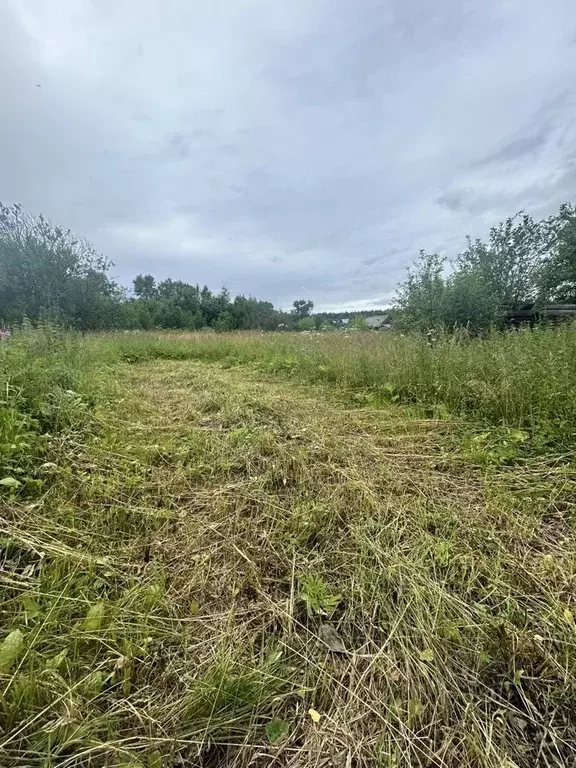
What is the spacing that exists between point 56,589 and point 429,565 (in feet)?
4.66

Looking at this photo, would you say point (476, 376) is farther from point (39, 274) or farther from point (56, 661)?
point (39, 274)

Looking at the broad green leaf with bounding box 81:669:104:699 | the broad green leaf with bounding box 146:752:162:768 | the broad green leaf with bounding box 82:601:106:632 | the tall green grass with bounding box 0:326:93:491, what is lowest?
the broad green leaf with bounding box 146:752:162:768

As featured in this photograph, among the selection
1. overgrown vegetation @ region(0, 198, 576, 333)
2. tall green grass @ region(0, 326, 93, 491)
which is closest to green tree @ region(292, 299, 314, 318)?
overgrown vegetation @ region(0, 198, 576, 333)

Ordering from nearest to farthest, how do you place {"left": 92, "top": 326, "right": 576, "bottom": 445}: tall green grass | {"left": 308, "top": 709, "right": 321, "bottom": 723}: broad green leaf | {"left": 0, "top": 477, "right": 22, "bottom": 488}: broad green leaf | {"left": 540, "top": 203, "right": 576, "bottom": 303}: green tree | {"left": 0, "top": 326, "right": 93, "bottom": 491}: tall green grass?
{"left": 308, "top": 709, "right": 321, "bottom": 723}: broad green leaf < {"left": 0, "top": 477, "right": 22, "bottom": 488}: broad green leaf < {"left": 0, "top": 326, "right": 93, "bottom": 491}: tall green grass < {"left": 92, "top": 326, "right": 576, "bottom": 445}: tall green grass < {"left": 540, "top": 203, "right": 576, "bottom": 303}: green tree

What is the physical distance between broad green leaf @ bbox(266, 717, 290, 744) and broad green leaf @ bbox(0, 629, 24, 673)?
728mm

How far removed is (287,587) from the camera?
4.02 ft

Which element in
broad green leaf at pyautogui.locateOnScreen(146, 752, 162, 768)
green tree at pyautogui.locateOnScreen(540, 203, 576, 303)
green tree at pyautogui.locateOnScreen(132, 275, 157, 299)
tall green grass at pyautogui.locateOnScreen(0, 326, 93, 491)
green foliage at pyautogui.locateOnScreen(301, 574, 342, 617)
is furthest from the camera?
green tree at pyautogui.locateOnScreen(132, 275, 157, 299)

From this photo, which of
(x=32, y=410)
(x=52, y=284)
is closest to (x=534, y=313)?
(x=32, y=410)

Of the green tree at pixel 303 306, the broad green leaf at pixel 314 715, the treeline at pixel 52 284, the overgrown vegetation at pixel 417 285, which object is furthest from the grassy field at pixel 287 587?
the green tree at pixel 303 306

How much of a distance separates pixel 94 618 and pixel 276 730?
2.15 ft

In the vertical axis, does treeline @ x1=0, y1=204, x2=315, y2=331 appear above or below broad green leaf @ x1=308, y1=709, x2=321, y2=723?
above

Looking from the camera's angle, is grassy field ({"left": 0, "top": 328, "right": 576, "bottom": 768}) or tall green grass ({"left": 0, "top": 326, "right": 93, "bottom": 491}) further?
tall green grass ({"left": 0, "top": 326, "right": 93, "bottom": 491})

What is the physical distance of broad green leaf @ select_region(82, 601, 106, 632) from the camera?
1.00 metres

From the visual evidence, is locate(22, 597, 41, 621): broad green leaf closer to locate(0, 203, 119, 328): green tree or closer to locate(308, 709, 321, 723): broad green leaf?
locate(308, 709, 321, 723): broad green leaf
